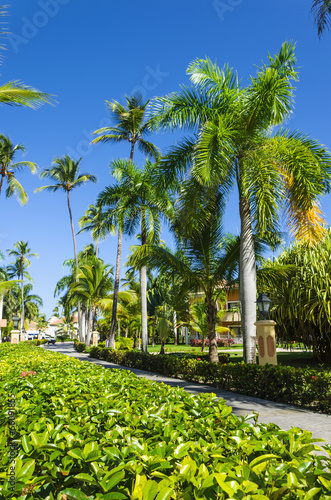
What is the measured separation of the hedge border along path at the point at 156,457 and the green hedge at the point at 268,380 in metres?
5.30

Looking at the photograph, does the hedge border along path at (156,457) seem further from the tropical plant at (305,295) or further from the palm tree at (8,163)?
the palm tree at (8,163)

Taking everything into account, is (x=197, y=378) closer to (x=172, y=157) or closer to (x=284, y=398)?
(x=284, y=398)

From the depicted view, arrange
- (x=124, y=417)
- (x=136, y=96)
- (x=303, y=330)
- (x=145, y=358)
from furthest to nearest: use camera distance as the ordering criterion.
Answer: (x=136, y=96), (x=145, y=358), (x=303, y=330), (x=124, y=417)

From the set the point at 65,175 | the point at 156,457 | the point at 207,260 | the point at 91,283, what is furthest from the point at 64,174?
the point at 156,457

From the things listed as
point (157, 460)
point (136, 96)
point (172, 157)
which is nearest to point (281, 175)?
point (172, 157)

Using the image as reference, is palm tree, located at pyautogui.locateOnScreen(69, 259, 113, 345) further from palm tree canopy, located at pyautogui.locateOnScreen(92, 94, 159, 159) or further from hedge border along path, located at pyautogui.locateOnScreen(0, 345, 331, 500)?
hedge border along path, located at pyautogui.locateOnScreen(0, 345, 331, 500)

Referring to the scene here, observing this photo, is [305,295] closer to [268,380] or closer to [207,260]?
[207,260]

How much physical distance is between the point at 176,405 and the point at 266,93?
344 inches

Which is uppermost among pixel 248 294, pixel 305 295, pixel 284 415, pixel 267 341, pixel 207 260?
pixel 207 260

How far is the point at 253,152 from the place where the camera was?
32.1 ft

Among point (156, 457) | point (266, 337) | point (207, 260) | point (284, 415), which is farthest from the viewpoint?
point (207, 260)

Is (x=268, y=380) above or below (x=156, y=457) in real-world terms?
below

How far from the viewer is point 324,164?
33.8 feet

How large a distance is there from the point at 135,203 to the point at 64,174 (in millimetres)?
17091
